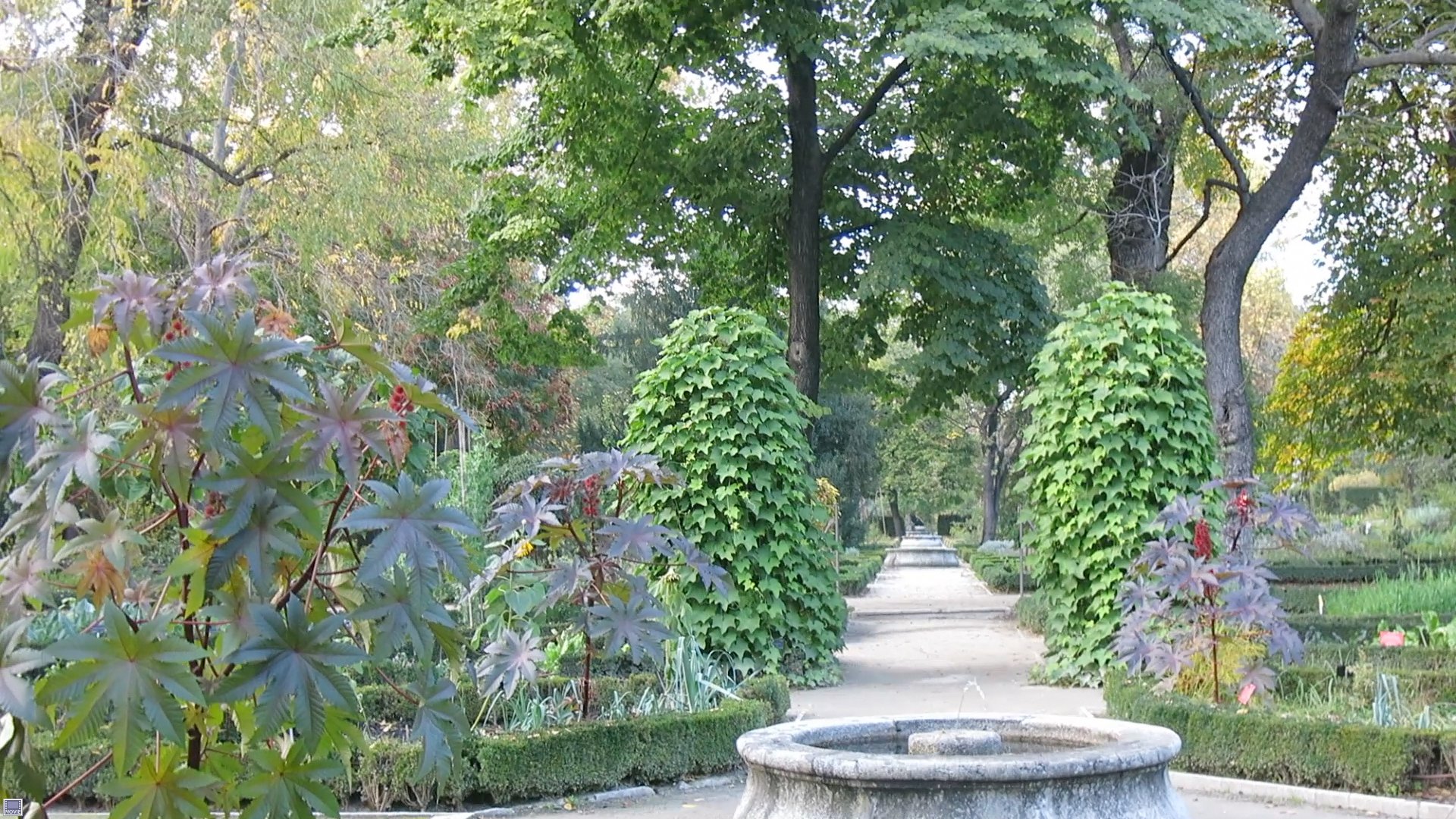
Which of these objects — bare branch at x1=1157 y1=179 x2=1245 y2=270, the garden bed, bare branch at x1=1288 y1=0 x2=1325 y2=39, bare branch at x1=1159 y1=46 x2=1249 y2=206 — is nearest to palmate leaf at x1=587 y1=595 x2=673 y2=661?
bare branch at x1=1159 y1=46 x2=1249 y2=206

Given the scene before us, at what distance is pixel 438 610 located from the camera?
3.46m

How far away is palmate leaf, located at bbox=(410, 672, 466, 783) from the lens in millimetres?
3512

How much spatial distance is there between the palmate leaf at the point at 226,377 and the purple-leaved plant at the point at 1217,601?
7248mm

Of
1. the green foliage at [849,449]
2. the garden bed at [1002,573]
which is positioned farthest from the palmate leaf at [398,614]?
the green foliage at [849,449]

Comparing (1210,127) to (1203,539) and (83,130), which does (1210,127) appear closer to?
(1203,539)

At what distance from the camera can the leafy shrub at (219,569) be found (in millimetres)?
2934

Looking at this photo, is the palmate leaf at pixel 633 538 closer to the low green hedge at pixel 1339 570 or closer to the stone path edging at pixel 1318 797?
the stone path edging at pixel 1318 797

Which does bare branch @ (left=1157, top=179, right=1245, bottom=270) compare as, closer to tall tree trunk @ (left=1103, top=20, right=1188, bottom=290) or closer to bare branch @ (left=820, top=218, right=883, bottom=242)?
tall tree trunk @ (left=1103, top=20, right=1188, bottom=290)

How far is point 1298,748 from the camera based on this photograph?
8.38 metres

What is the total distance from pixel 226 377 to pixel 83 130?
13636 millimetres

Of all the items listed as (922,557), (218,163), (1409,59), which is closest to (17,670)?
(218,163)

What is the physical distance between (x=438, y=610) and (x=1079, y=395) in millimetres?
10532

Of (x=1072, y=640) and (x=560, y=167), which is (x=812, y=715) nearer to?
(x=1072, y=640)

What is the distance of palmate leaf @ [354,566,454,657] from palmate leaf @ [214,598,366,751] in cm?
13
